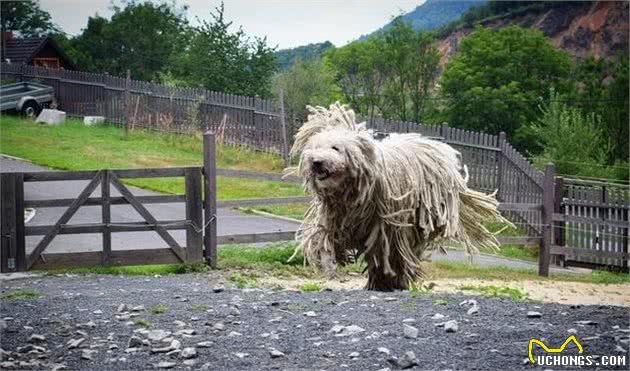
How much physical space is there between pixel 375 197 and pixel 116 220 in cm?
671

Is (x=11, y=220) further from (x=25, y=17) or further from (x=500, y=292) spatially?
(x=25, y=17)

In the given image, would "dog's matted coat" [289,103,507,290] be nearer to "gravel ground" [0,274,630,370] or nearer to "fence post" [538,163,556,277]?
"gravel ground" [0,274,630,370]

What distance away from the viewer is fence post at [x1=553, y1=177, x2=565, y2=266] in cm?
1335

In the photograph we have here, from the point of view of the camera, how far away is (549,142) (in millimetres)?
22297

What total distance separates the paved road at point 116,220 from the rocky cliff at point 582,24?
20727 millimetres

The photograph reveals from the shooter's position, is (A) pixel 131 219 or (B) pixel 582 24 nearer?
(A) pixel 131 219

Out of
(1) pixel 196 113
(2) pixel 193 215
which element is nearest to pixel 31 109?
(1) pixel 196 113

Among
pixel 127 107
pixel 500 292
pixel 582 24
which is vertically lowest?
pixel 500 292

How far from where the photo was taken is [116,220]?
13.2m

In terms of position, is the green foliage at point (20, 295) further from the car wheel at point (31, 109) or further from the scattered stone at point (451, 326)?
the car wheel at point (31, 109)

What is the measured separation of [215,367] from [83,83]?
1665 cm

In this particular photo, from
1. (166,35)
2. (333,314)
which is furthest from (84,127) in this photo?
(333,314)

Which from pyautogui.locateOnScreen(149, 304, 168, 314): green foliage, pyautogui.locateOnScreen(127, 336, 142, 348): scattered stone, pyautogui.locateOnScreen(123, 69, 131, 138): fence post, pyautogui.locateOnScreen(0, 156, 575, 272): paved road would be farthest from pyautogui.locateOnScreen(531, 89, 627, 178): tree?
pyautogui.locateOnScreen(127, 336, 142, 348): scattered stone

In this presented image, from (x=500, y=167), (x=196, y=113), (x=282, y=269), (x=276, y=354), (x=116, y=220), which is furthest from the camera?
(x=196, y=113)
